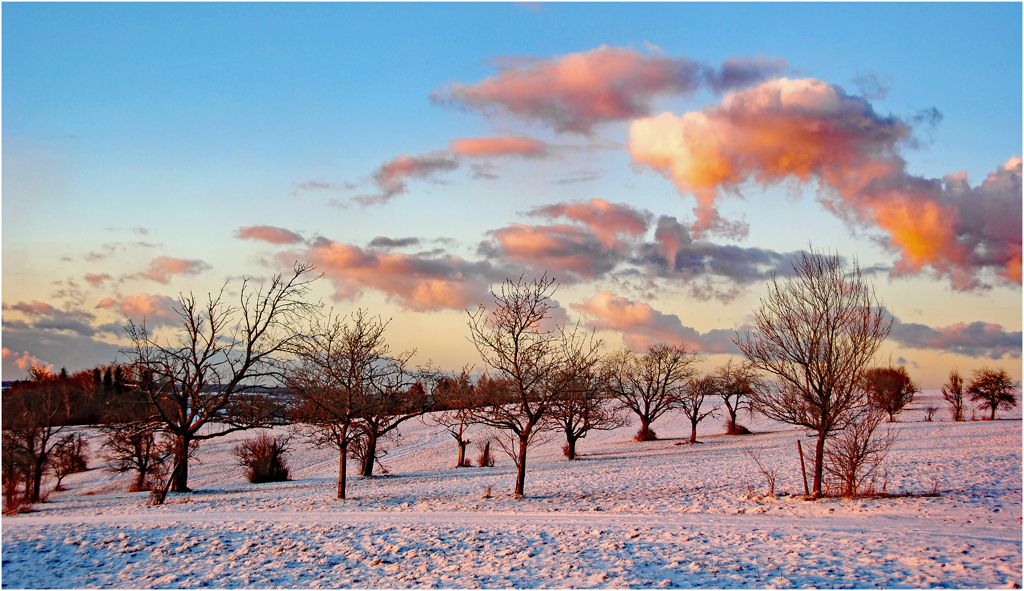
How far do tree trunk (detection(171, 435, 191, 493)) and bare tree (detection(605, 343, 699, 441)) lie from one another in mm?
30775

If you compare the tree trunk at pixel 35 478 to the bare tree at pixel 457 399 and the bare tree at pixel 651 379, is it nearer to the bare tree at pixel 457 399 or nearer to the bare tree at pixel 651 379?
the bare tree at pixel 457 399

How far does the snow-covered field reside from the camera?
8.52 meters

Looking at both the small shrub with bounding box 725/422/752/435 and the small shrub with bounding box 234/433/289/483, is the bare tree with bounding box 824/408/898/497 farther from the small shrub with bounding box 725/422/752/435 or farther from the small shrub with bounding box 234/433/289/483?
the small shrub with bounding box 725/422/752/435

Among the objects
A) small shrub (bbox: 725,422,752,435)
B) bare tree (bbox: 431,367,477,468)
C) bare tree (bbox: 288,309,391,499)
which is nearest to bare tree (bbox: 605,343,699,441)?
small shrub (bbox: 725,422,752,435)

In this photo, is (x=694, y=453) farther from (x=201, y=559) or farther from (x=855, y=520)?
(x=201, y=559)

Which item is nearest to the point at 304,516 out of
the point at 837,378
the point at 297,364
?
the point at 297,364

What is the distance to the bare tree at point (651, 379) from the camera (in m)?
45.5

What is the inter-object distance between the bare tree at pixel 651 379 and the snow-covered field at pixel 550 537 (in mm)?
24853

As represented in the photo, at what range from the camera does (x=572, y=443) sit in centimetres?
3456

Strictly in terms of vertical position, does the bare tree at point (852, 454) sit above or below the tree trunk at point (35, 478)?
above

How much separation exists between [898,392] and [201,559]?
2121 inches

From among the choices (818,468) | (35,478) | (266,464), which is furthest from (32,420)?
(818,468)

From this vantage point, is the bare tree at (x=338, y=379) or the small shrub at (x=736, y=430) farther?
the small shrub at (x=736, y=430)

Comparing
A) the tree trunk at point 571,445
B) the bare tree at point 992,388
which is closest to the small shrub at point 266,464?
the tree trunk at point 571,445
